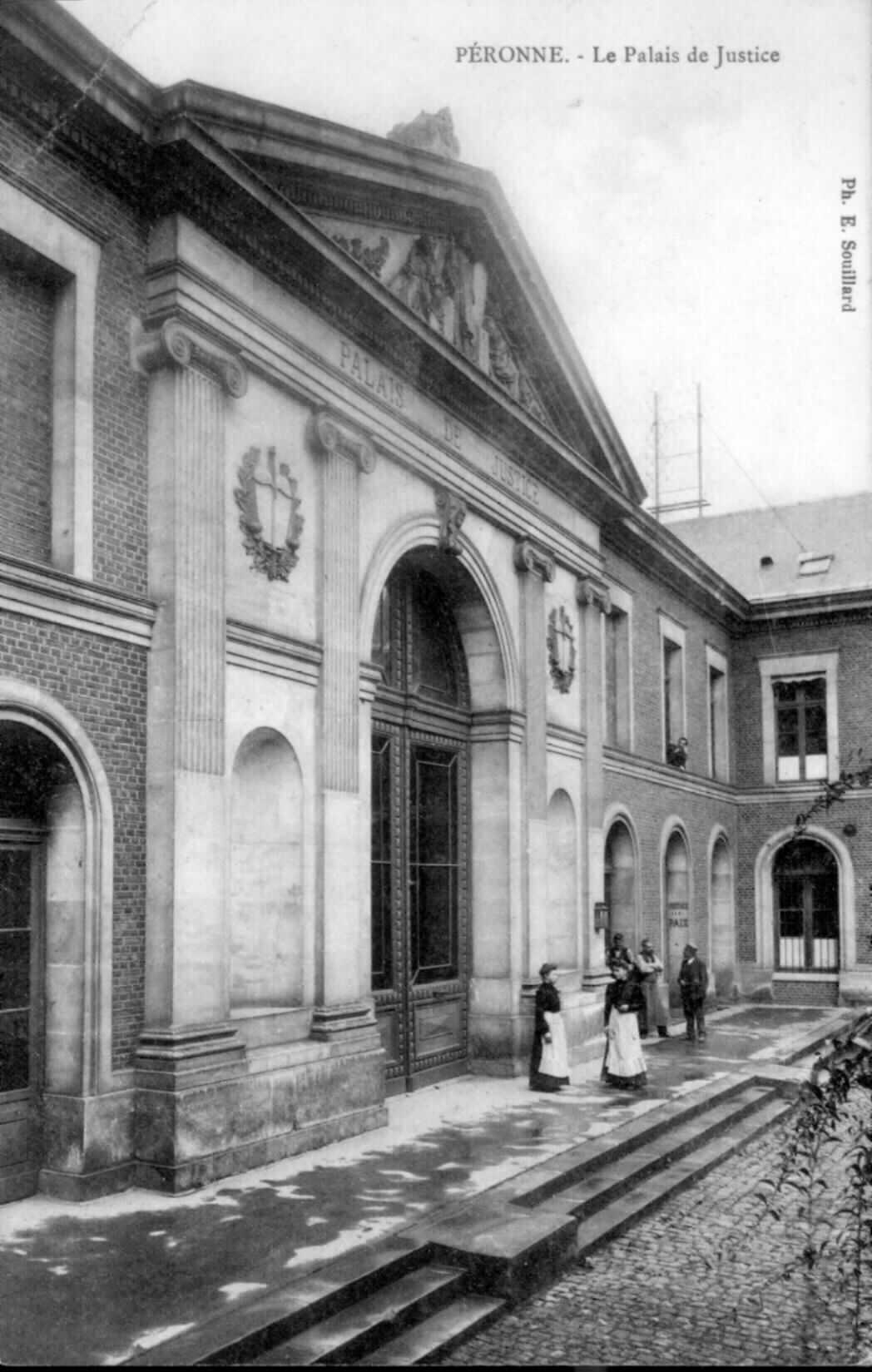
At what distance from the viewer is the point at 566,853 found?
16812 mm

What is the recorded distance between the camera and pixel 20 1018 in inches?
335

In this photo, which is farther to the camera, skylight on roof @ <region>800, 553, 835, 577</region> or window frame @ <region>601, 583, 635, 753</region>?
skylight on roof @ <region>800, 553, 835, 577</region>

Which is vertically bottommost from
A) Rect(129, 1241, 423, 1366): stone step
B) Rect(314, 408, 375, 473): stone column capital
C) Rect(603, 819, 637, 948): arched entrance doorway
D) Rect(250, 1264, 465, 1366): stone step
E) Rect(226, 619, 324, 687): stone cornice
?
Rect(250, 1264, 465, 1366): stone step

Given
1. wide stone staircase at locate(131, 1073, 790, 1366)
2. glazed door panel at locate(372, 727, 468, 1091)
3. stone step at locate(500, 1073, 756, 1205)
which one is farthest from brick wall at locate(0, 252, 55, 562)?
stone step at locate(500, 1073, 756, 1205)

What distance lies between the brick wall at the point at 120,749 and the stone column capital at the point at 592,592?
893cm

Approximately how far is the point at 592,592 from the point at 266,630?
7879 mm

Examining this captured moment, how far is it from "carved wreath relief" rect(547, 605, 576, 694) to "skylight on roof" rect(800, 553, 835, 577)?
1213cm

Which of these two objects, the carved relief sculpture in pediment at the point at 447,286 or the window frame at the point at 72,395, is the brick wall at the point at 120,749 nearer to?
the window frame at the point at 72,395

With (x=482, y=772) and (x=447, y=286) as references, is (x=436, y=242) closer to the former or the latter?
(x=447, y=286)

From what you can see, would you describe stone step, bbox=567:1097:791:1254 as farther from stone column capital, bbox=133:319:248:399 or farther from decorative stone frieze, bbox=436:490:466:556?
stone column capital, bbox=133:319:248:399

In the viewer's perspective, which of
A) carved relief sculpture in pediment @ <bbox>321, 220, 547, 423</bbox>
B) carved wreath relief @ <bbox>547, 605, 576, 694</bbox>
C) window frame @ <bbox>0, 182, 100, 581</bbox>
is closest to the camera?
window frame @ <bbox>0, 182, 100, 581</bbox>

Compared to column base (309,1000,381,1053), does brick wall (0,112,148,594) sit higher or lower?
higher

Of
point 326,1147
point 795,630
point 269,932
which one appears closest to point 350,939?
point 269,932

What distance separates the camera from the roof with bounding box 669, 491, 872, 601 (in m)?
26.9
